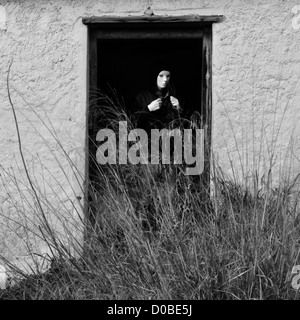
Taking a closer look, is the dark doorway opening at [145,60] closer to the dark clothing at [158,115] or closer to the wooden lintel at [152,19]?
the wooden lintel at [152,19]

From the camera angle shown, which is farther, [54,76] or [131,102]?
[131,102]

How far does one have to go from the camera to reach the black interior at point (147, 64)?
7391 millimetres

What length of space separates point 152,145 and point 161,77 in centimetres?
67

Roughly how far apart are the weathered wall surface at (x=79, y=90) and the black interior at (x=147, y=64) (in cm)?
64

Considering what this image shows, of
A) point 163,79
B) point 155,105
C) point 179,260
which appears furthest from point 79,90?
point 179,260

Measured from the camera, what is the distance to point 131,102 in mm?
7348

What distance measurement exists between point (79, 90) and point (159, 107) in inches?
28.3

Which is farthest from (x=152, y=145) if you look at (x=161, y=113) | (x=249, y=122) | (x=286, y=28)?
(x=286, y=28)

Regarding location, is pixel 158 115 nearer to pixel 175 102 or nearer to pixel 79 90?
pixel 175 102

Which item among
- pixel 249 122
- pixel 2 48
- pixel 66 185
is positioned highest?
pixel 2 48

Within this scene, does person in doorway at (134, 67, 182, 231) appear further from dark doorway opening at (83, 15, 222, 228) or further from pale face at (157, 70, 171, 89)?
dark doorway opening at (83, 15, 222, 228)

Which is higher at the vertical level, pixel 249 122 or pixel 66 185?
pixel 249 122

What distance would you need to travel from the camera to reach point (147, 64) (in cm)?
766

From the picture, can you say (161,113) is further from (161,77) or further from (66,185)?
(66,185)
